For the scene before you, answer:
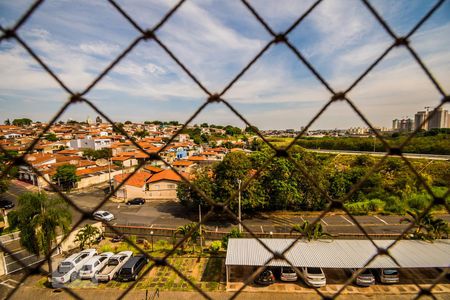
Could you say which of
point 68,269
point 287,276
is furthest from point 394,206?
point 68,269

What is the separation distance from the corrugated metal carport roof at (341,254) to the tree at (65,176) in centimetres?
1243

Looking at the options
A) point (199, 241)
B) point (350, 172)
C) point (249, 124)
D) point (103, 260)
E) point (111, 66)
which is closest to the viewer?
point (111, 66)

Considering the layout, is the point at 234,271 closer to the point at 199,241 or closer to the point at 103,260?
the point at 199,241

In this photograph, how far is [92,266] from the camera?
21.1ft

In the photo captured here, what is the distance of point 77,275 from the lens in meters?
6.42

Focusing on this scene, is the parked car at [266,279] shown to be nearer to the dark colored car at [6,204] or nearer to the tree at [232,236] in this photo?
the tree at [232,236]

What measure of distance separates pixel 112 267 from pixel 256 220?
581cm

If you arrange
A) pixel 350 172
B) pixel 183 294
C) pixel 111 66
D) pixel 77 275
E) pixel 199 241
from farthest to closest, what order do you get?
pixel 350 172 → pixel 199 241 → pixel 77 275 → pixel 183 294 → pixel 111 66

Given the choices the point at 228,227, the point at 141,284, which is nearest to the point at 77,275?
the point at 141,284

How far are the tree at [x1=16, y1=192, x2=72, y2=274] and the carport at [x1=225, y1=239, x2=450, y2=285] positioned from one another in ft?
13.8

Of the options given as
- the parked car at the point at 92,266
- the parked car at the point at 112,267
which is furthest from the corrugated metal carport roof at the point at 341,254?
the parked car at the point at 92,266

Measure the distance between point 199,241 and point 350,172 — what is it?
8880mm

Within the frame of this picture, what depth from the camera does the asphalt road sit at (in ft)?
32.0

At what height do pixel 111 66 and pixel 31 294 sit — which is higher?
pixel 111 66
